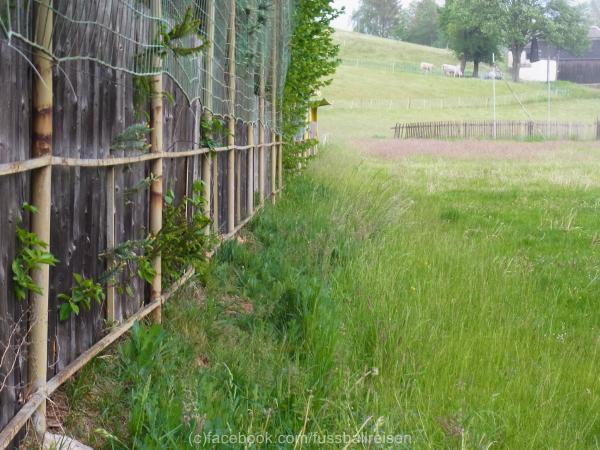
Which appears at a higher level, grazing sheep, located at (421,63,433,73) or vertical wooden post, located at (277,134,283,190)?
grazing sheep, located at (421,63,433,73)

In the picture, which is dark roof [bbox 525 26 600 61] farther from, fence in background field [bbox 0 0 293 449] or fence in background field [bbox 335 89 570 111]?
fence in background field [bbox 0 0 293 449]

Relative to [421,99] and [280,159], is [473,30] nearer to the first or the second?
[421,99]

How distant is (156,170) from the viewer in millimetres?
4617

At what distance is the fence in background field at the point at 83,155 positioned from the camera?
285 cm

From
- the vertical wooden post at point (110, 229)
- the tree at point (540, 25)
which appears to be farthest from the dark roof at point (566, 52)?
the vertical wooden post at point (110, 229)

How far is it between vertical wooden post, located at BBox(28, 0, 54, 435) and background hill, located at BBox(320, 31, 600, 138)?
145 feet

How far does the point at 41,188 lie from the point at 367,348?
2521 millimetres

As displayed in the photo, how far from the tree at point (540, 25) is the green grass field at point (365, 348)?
79.6 metres

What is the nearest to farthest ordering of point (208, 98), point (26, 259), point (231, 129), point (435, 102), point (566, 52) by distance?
point (26, 259)
point (208, 98)
point (231, 129)
point (435, 102)
point (566, 52)

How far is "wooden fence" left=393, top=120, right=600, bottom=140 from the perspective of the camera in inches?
1779

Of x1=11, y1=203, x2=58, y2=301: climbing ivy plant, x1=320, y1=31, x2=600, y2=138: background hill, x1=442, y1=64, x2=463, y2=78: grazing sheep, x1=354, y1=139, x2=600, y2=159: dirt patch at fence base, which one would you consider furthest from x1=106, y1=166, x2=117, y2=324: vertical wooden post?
x1=442, y1=64, x2=463, y2=78: grazing sheep

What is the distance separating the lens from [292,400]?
3926 millimetres

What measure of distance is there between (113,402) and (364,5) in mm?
139685

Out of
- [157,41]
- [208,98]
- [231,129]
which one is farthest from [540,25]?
[157,41]
